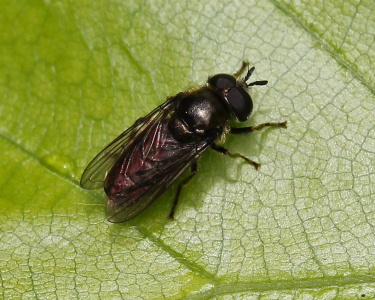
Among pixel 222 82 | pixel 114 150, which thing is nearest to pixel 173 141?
pixel 114 150

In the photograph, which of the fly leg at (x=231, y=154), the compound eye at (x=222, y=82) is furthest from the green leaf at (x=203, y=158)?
the compound eye at (x=222, y=82)

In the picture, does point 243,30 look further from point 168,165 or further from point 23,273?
point 23,273

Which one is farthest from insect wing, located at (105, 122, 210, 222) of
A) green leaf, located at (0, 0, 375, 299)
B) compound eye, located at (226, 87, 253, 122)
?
compound eye, located at (226, 87, 253, 122)

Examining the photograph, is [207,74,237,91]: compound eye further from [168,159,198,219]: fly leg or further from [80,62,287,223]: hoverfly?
[168,159,198,219]: fly leg

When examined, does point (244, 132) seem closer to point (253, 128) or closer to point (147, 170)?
point (253, 128)

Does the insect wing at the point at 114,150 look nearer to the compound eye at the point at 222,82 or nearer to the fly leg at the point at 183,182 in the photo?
the compound eye at the point at 222,82

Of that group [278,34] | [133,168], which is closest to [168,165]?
[133,168]
